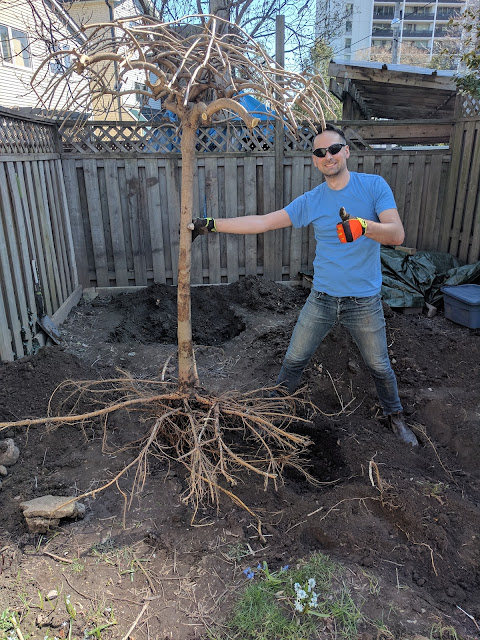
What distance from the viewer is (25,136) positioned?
15.8 feet

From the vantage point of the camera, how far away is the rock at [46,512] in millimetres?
2475

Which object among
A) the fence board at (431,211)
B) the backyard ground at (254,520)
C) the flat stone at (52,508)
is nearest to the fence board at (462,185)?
the fence board at (431,211)

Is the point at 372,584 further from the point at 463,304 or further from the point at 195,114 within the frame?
the point at 463,304

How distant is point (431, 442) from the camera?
3.34 meters

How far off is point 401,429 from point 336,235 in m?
1.51

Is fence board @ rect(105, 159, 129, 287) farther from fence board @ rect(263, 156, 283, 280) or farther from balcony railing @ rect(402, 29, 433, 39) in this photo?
balcony railing @ rect(402, 29, 433, 39)

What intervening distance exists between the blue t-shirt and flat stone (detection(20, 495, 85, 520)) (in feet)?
6.74

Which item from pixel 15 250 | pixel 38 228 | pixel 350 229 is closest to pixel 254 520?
pixel 350 229

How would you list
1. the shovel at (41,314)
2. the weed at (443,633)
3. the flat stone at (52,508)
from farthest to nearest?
1. the shovel at (41,314)
2. the flat stone at (52,508)
3. the weed at (443,633)

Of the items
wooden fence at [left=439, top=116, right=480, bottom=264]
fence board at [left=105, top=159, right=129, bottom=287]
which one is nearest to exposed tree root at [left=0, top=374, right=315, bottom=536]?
fence board at [left=105, top=159, right=129, bottom=287]

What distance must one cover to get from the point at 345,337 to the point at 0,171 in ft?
11.2

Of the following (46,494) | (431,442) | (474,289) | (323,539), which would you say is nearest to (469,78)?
(474,289)

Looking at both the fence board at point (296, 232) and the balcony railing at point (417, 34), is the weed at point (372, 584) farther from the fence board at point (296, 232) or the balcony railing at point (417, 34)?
the balcony railing at point (417, 34)

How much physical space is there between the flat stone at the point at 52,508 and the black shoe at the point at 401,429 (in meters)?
2.21
